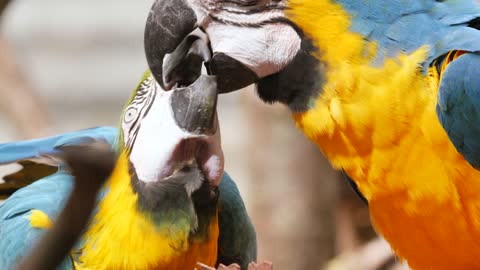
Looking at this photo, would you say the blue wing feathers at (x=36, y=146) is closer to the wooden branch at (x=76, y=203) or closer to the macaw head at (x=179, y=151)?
the macaw head at (x=179, y=151)

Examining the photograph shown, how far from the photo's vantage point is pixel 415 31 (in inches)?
59.3

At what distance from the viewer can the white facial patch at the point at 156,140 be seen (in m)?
1.55

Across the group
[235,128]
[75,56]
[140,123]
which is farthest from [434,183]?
[75,56]

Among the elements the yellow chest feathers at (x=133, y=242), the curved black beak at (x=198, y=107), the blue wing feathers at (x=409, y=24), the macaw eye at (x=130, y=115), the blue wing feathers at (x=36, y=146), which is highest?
the blue wing feathers at (x=409, y=24)

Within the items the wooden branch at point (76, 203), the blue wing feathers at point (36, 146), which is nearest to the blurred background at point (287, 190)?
the blue wing feathers at point (36, 146)

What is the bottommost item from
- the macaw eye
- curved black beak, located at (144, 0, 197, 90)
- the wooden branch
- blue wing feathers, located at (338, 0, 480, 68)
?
the macaw eye

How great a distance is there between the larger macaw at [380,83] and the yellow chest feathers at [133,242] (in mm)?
283

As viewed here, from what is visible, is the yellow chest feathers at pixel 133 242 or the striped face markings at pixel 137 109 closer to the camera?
the yellow chest feathers at pixel 133 242

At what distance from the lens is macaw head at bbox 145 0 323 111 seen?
1.58m

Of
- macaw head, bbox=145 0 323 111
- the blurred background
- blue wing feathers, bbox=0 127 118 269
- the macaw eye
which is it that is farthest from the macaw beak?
the blurred background

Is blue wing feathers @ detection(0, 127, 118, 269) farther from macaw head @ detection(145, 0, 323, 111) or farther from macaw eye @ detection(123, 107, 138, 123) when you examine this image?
macaw head @ detection(145, 0, 323, 111)

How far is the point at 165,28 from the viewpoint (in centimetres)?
157

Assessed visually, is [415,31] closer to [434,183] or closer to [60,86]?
[434,183]

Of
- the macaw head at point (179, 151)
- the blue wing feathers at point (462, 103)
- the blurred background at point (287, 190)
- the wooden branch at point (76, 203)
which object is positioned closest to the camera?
the wooden branch at point (76, 203)
